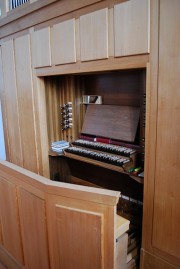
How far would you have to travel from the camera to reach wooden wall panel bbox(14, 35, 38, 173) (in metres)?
2.47

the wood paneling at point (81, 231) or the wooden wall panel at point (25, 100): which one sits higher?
the wooden wall panel at point (25, 100)

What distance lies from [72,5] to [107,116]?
3.44 feet

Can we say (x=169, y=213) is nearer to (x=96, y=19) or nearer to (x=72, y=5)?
(x=96, y=19)

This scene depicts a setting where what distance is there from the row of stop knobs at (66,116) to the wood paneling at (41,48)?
57 cm

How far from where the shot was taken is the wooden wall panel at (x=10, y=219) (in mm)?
1699

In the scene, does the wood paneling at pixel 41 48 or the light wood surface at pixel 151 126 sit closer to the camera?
the light wood surface at pixel 151 126

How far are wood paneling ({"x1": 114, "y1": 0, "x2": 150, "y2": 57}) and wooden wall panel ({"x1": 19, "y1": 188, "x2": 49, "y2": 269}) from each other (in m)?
1.14

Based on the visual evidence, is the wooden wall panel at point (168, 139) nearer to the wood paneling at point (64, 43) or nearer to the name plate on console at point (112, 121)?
the name plate on console at point (112, 121)

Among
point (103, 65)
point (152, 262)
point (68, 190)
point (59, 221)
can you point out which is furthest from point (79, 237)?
point (103, 65)

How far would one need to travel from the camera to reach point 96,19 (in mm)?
1709

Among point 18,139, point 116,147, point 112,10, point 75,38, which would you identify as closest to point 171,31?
point 112,10

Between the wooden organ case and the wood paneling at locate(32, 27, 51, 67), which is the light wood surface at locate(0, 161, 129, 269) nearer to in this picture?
the wooden organ case

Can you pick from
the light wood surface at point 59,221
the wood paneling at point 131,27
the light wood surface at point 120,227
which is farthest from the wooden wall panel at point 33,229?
the wood paneling at point 131,27

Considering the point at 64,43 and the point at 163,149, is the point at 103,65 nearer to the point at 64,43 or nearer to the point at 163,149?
the point at 64,43
